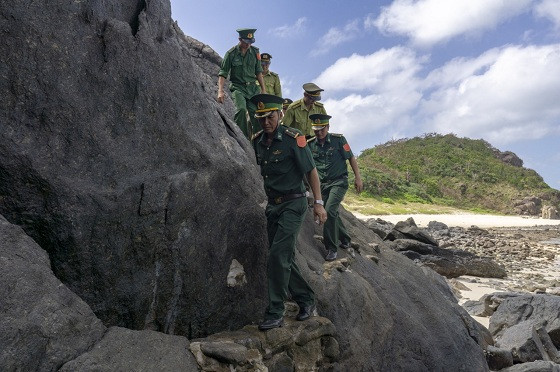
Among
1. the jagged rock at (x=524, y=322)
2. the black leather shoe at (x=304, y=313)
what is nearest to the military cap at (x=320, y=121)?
the black leather shoe at (x=304, y=313)

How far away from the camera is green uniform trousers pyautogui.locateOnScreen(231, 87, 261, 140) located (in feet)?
28.6

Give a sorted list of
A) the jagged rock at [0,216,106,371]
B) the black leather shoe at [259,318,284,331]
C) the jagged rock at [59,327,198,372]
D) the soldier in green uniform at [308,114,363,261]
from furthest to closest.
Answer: the soldier in green uniform at [308,114,363,261]
the black leather shoe at [259,318,284,331]
the jagged rock at [59,327,198,372]
the jagged rock at [0,216,106,371]

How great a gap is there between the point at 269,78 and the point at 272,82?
0.14 m

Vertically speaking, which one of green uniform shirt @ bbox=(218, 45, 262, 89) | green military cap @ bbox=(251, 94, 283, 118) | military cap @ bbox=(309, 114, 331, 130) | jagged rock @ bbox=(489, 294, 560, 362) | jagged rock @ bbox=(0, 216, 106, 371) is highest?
green uniform shirt @ bbox=(218, 45, 262, 89)

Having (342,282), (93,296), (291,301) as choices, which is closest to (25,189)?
(93,296)

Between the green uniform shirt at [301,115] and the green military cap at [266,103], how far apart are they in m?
3.91

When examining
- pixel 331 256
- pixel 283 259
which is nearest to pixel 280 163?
pixel 283 259

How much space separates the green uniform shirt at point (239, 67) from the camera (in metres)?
9.20

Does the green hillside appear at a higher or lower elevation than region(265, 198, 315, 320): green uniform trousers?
higher

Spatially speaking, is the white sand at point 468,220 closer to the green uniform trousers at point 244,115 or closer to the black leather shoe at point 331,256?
the green uniform trousers at point 244,115

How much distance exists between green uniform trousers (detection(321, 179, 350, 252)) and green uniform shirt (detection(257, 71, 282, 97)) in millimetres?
4231

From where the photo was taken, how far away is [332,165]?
865cm

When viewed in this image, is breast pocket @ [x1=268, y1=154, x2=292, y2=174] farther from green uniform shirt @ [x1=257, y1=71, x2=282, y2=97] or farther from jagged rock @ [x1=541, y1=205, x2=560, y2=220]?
jagged rock @ [x1=541, y1=205, x2=560, y2=220]

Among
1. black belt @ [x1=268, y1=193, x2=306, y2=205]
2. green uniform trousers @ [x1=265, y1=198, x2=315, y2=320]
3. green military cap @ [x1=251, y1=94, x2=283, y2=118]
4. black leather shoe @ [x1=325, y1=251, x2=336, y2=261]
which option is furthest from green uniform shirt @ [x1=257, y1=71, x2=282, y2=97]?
green uniform trousers @ [x1=265, y1=198, x2=315, y2=320]
